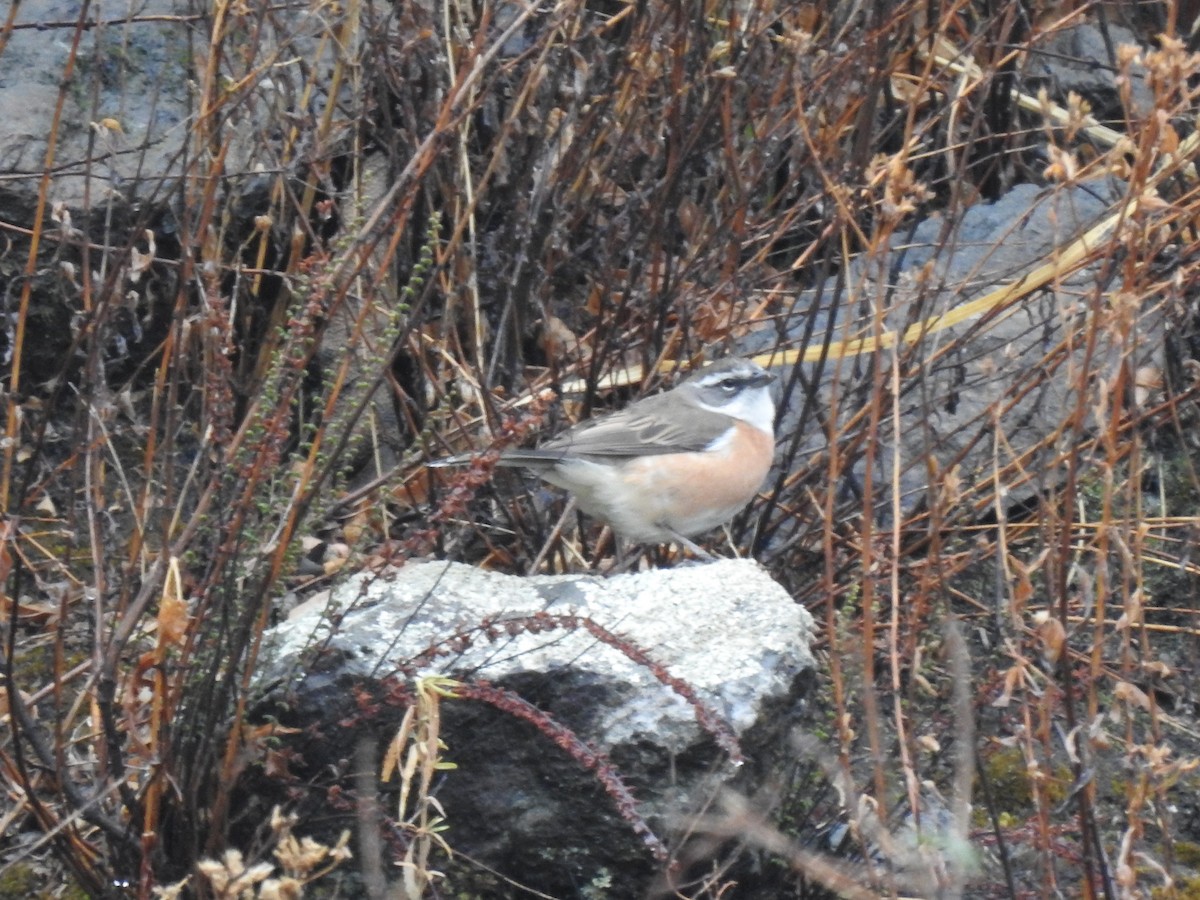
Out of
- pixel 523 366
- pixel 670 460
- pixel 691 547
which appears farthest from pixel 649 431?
pixel 523 366

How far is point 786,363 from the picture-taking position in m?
6.32

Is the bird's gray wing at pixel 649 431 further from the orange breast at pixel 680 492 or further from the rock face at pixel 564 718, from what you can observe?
the rock face at pixel 564 718

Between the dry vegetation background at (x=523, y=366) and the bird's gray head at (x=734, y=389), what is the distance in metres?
0.15

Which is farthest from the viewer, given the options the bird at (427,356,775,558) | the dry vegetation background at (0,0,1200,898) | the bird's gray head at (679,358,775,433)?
the bird's gray head at (679,358,775,433)

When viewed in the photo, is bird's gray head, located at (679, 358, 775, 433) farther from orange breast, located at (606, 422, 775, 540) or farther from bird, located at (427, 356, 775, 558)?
orange breast, located at (606, 422, 775, 540)

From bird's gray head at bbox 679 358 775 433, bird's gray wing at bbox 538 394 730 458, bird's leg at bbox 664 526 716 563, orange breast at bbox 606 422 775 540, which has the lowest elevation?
bird's leg at bbox 664 526 716 563

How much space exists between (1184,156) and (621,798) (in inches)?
84.3

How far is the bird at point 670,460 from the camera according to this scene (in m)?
5.27

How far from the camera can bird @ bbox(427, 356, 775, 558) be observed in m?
5.27

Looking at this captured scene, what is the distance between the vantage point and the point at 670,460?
213 inches

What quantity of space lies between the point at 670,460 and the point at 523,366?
901 mm

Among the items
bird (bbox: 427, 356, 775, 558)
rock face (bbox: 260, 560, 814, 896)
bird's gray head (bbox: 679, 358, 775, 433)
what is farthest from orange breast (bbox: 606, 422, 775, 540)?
rock face (bbox: 260, 560, 814, 896)

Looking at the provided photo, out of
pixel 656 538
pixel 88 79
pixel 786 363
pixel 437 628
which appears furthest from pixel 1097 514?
pixel 88 79

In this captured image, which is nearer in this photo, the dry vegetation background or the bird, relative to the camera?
the dry vegetation background
